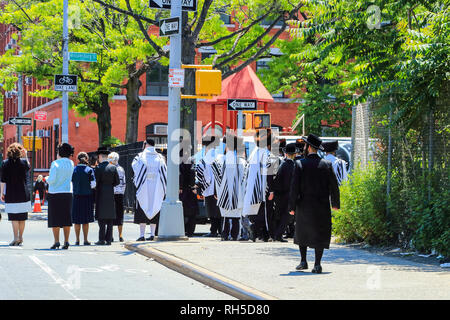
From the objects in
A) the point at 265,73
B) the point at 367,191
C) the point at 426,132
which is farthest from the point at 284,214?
the point at 265,73

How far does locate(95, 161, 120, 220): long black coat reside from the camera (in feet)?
56.1

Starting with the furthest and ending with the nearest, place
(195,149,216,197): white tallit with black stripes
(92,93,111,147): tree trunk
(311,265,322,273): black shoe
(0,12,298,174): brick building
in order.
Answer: (0,12,298,174): brick building, (92,93,111,147): tree trunk, (195,149,216,197): white tallit with black stripes, (311,265,322,273): black shoe

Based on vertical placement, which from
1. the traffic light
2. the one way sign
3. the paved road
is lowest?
the paved road

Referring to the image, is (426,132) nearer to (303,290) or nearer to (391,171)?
(391,171)

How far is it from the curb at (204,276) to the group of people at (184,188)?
1.97 meters

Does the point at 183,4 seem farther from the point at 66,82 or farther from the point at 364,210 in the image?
the point at 66,82

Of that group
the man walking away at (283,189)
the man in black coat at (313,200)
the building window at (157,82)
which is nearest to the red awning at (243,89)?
the man walking away at (283,189)

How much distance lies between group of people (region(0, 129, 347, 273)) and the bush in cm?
Answer: 45

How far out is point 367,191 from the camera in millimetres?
15320

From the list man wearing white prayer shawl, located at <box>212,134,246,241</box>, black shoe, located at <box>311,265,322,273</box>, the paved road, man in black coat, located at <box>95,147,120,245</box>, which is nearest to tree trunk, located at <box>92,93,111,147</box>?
man in black coat, located at <box>95,147,120,245</box>

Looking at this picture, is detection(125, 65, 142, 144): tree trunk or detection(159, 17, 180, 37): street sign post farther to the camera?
detection(125, 65, 142, 144): tree trunk

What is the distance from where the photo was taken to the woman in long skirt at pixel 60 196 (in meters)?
16.1

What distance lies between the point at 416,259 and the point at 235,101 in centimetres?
964

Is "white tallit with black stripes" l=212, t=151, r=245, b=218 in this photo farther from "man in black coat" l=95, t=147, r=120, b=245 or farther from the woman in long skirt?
the woman in long skirt
